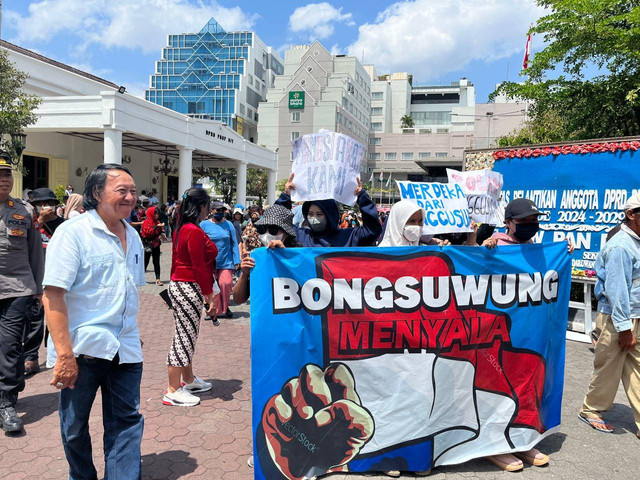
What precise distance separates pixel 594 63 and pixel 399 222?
1132 cm

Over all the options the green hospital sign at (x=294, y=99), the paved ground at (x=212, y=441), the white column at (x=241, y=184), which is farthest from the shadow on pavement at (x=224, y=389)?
the green hospital sign at (x=294, y=99)

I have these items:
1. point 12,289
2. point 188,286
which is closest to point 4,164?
point 12,289

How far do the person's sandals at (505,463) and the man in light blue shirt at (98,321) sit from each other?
7.81 ft

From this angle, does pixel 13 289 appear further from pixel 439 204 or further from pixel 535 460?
pixel 535 460

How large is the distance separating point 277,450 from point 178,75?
343 ft

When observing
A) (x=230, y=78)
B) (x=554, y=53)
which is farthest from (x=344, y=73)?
(x=554, y=53)

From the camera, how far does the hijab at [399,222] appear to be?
12.3 feet

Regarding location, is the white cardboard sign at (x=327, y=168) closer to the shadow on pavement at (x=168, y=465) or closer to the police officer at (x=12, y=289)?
the shadow on pavement at (x=168, y=465)

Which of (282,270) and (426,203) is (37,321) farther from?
(426,203)

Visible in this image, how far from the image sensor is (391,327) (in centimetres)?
323

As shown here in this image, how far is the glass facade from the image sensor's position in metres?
86.3

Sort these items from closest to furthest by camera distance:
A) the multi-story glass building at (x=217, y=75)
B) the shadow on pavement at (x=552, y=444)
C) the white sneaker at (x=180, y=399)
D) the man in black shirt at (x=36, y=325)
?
1. the shadow on pavement at (x=552, y=444)
2. the white sneaker at (x=180, y=399)
3. the man in black shirt at (x=36, y=325)
4. the multi-story glass building at (x=217, y=75)

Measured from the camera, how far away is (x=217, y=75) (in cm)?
Answer: 8806

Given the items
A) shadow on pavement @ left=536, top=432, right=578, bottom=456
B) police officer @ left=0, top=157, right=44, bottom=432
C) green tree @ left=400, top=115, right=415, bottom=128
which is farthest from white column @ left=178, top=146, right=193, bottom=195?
green tree @ left=400, top=115, right=415, bottom=128
